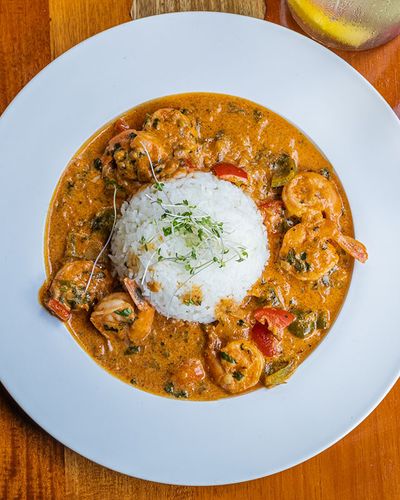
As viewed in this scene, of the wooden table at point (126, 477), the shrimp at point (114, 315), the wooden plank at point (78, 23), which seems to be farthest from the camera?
the wooden plank at point (78, 23)

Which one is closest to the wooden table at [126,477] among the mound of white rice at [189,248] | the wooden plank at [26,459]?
the wooden plank at [26,459]

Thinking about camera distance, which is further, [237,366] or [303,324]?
[303,324]

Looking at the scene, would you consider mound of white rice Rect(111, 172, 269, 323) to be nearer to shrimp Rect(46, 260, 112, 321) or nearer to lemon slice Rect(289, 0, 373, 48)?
shrimp Rect(46, 260, 112, 321)

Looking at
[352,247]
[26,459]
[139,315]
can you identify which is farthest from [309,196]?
[26,459]

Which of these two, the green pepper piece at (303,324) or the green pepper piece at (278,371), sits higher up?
the green pepper piece at (303,324)

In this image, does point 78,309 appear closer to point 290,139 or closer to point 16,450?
point 16,450

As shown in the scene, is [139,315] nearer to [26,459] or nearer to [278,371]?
[278,371]

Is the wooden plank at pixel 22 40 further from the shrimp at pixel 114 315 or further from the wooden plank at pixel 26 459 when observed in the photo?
the wooden plank at pixel 26 459
